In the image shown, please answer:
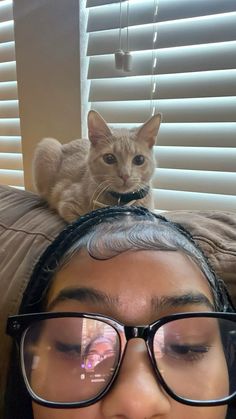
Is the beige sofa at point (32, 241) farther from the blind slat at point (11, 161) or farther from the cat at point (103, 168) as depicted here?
the blind slat at point (11, 161)

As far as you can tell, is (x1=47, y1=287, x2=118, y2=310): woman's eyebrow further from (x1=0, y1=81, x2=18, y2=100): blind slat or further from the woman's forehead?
(x1=0, y1=81, x2=18, y2=100): blind slat

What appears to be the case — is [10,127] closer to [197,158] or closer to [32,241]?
[197,158]

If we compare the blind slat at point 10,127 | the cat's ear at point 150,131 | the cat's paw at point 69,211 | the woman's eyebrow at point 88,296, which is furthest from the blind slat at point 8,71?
the woman's eyebrow at point 88,296

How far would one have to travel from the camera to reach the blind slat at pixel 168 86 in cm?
104

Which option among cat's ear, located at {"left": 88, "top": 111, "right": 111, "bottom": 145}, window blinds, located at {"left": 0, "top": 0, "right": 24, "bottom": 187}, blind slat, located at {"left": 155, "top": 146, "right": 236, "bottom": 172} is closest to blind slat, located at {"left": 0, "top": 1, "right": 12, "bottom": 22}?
window blinds, located at {"left": 0, "top": 0, "right": 24, "bottom": 187}

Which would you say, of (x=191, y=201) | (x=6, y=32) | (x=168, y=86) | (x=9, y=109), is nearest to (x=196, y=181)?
(x=191, y=201)

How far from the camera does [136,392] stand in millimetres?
410

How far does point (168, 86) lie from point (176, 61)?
7cm

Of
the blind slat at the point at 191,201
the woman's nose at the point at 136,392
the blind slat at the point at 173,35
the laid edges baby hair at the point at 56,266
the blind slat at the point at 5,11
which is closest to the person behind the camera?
the woman's nose at the point at 136,392

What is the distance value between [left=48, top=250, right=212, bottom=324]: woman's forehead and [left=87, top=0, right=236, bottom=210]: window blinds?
0.65 meters

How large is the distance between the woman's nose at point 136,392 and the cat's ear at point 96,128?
2.47ft

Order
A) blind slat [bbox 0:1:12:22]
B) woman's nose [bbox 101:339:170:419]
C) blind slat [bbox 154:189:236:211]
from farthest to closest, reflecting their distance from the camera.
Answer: blind slat [bbox 0:1:12:22]
blind slat [bbox 154:189:236:211]
woman's nose [bbox 101:339:170:419]

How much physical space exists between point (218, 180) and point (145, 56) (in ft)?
1.41

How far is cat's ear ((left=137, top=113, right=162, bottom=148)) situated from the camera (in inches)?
41.1
